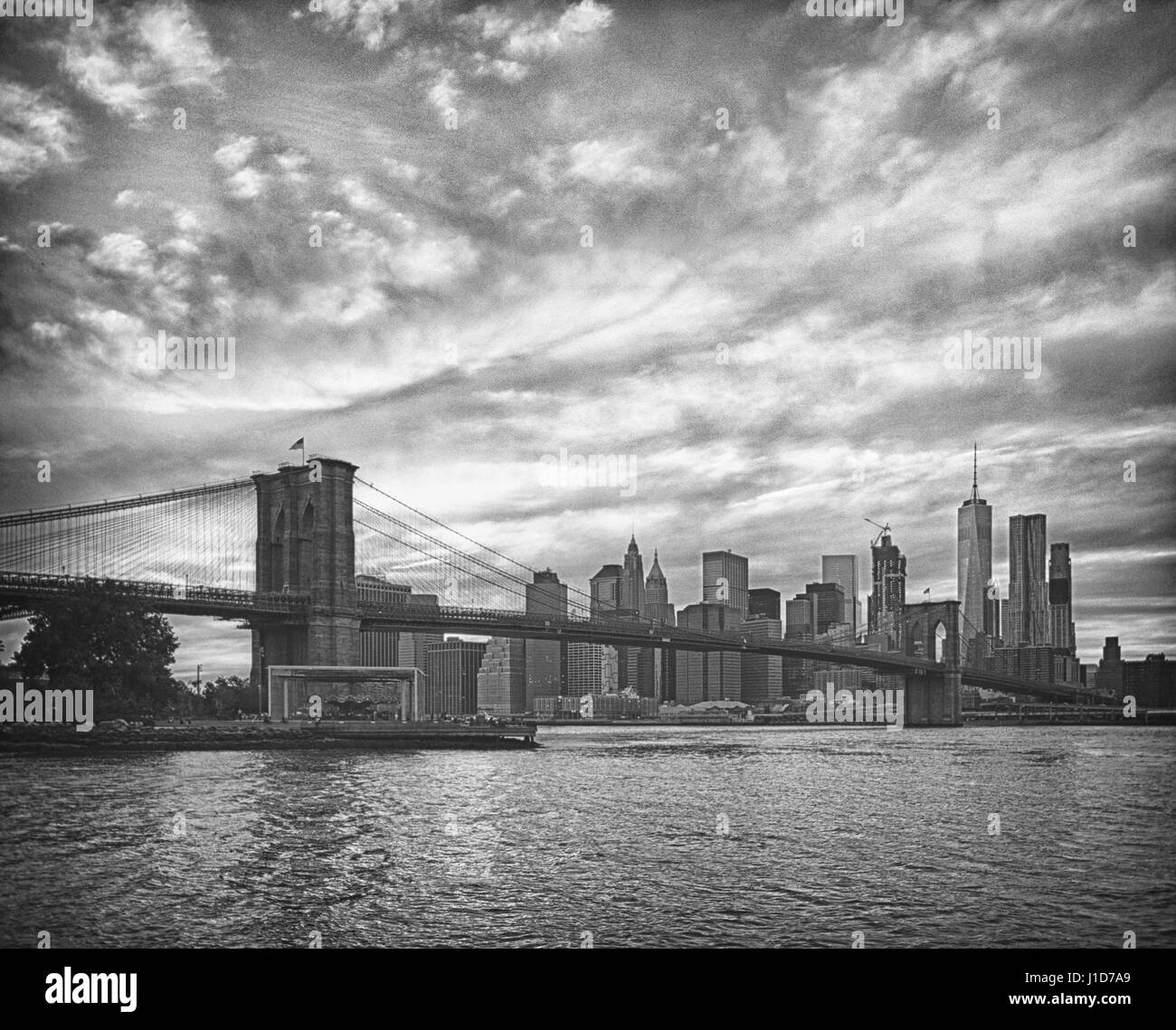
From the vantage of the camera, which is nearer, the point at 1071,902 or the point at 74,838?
the point at 1071,902

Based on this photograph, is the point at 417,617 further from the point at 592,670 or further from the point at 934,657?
the point at 592,670

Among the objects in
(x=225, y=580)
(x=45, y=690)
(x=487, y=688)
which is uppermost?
(x=225, y=580)

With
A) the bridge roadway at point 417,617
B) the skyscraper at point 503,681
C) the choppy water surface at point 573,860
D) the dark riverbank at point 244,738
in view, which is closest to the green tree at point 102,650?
the bridge roadway at point 417,617

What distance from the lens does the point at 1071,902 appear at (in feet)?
47.1

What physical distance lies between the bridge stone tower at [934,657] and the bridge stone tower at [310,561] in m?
45.7

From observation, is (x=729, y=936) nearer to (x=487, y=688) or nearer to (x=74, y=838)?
(x=74, y=838)

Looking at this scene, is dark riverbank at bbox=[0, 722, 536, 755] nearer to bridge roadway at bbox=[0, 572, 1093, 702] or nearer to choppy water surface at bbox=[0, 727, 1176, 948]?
bridge roadway at bbox=[0, 572, 1093, 702]

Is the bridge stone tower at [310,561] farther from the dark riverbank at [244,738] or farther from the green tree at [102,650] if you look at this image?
the dark riverbank at [244,738]

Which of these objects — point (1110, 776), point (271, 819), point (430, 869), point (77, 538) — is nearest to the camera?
point (430, 869)

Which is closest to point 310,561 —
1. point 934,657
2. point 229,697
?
point 229,697

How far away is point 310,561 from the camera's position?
54.4m
